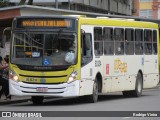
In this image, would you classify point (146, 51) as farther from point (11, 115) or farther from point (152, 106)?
point (11, 115)

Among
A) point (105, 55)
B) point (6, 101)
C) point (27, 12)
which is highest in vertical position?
point (27, 12)

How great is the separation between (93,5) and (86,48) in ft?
117

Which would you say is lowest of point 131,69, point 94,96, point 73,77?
point 94,96

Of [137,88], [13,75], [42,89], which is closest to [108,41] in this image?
[137,88]

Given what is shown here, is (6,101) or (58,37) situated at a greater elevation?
(58,37)

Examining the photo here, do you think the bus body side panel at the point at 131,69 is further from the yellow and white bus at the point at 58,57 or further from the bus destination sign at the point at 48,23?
the bus destination sign at the point at 48,23

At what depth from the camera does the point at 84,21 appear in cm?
2238

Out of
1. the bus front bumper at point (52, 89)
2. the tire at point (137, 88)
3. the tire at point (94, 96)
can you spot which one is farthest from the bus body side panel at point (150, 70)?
the bus front bumper at point (52, 89)

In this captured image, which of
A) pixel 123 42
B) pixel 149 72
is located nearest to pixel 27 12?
pixel 123 42

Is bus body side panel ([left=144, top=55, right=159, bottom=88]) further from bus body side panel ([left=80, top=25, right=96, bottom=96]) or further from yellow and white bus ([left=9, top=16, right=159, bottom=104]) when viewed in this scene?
bus body side panel ([left=80, top=25, right=96, bottom=96])

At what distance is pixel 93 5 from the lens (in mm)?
57688

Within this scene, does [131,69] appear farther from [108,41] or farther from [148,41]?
→ [108,41]

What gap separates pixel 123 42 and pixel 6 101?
512 cm

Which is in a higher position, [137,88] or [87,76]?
[87,76]
